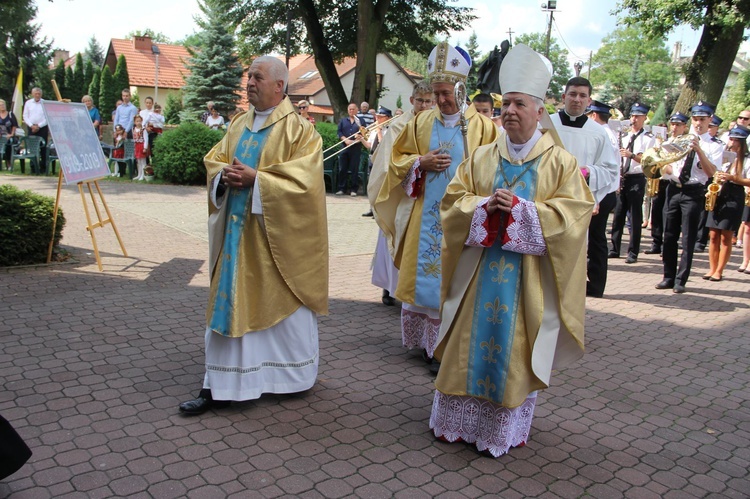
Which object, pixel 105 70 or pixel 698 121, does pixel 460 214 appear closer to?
pixel 698 121

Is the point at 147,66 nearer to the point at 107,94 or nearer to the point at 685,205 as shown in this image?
the point at 107,94

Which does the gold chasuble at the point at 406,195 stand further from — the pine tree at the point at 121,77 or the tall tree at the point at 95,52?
the tall tree at the point at 95,52

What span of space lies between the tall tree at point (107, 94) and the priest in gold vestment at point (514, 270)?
4457cm

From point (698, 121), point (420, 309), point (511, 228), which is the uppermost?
point (698, 121)

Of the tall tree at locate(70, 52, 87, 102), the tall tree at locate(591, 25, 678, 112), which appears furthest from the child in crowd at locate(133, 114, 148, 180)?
the tall tree at locate(591, 25, 678, 112)

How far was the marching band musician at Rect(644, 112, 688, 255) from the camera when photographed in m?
10.1

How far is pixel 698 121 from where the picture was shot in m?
9.27

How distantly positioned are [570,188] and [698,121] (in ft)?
20.4

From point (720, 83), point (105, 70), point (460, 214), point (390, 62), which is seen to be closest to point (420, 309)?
point (460, 214)

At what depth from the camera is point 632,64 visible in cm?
8031

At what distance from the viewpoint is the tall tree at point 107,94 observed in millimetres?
44656

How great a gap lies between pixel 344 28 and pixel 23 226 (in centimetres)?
2342

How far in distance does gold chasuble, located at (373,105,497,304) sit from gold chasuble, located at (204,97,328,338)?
3.85 ft

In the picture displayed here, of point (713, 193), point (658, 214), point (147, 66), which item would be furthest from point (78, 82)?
point (713, 193)
